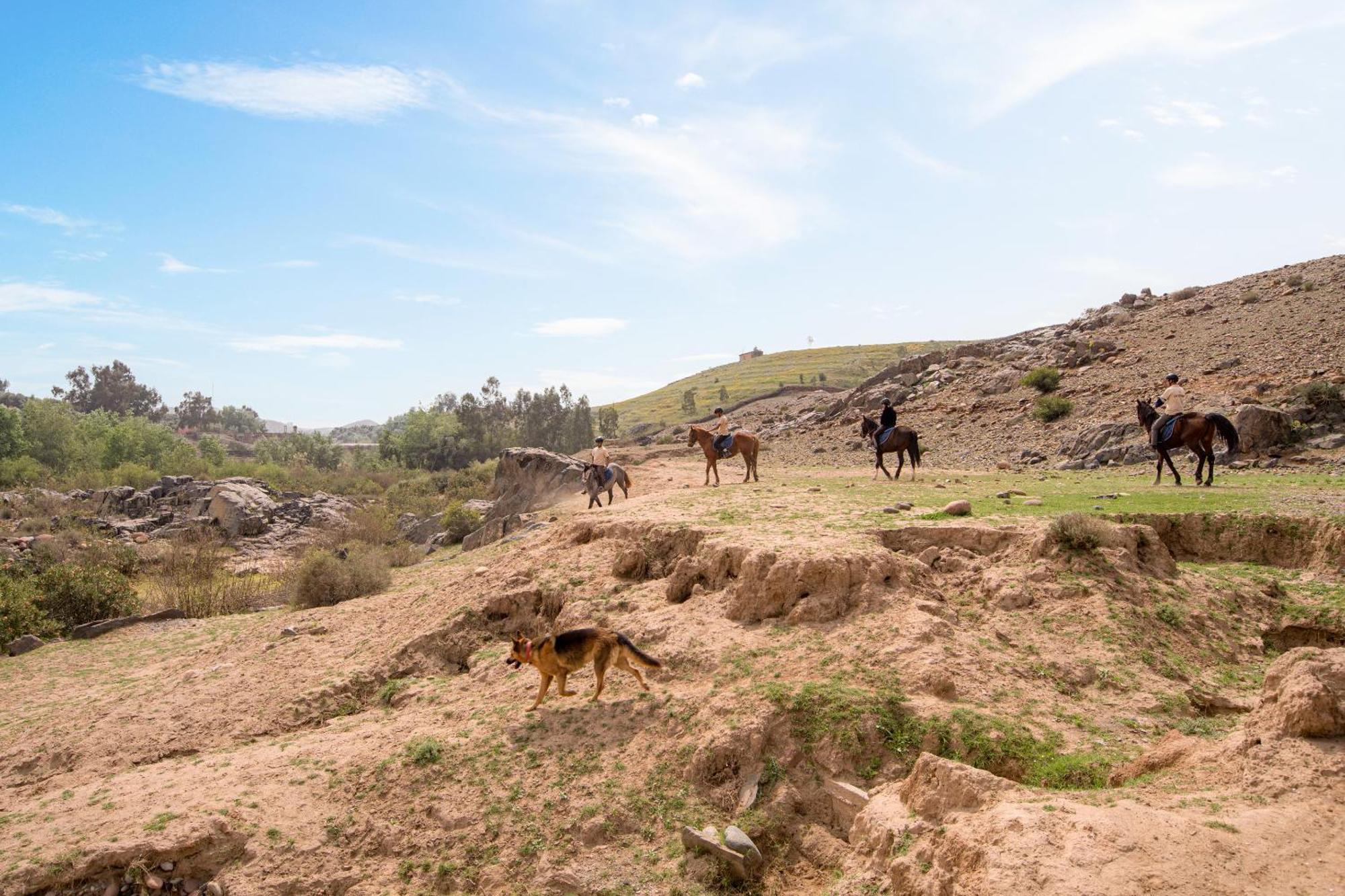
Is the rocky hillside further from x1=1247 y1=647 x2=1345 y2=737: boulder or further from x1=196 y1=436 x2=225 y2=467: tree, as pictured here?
x1=196 y1=436 x2=225 y2=467: tree

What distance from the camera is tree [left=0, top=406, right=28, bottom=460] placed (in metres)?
56.4

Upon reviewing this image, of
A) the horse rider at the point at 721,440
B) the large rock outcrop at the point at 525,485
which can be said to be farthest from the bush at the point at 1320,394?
the large rock outcrop at the point at 525,485

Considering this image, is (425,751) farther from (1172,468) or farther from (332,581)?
(1172,468)

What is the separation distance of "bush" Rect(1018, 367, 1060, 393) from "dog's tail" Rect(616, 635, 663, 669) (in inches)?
1120

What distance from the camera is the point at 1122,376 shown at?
1209 inches

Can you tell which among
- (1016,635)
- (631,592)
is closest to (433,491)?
(631,592)

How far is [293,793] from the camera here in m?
9.09

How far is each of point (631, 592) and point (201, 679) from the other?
26.2 ft

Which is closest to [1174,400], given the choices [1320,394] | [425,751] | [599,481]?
[1320,394]

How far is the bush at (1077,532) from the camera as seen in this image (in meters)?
10.5

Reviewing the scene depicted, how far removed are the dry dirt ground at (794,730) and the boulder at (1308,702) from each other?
23mm

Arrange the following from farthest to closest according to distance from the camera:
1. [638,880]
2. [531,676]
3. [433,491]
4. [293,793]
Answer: [433,491] → [531,676] → [293,793] → [638,880]

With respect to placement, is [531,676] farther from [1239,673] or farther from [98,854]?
[1239,673]

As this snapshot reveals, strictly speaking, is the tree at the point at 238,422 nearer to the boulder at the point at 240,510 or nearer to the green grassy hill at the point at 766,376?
the green grassy hill at the point at 766,376
